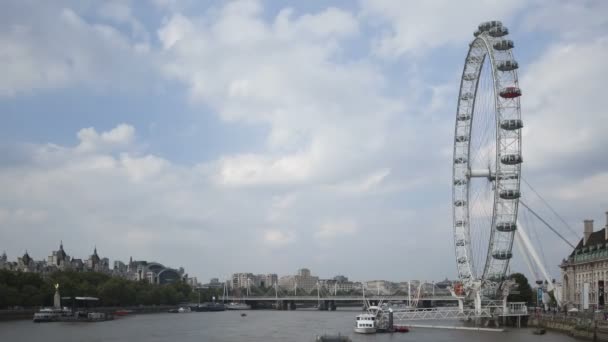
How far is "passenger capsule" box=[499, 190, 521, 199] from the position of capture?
63134 millimetres

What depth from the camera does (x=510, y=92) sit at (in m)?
61.5

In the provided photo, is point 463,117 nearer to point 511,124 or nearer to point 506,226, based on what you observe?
point 511,124

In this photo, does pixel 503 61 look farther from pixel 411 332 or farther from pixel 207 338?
pixel 207 338

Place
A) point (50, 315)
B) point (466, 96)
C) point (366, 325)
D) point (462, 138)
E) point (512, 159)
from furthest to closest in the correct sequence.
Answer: point (50, 315) → point (462, 138) → point (466, 96) → point (366, 325) → point (512, 159)

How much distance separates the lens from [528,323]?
6938 cm

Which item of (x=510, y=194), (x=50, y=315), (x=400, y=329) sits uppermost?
(x=510, y=194)

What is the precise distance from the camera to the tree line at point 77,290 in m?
99.0

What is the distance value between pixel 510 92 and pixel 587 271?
25.5m

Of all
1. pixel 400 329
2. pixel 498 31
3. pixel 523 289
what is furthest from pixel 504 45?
pixel 523 289

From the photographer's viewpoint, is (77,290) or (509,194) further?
(77,290)

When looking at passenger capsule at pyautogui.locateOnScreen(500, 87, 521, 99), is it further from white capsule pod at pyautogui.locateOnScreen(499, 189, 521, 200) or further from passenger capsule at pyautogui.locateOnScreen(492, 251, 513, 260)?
passenger capsule at pyautogui.locateOnScreen(492, 251, 513, 260)

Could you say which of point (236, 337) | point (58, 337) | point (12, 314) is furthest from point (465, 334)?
point (12, 314)

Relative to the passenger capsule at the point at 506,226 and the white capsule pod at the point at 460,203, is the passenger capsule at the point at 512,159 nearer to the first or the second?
the passenger capsule at the point at 506,226

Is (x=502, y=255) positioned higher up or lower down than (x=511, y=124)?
lower down
